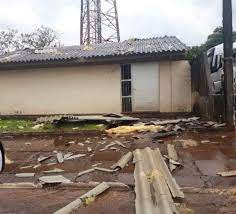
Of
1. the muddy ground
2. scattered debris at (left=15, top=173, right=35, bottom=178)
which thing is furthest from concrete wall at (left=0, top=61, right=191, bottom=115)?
scattered debris at (left=15, top=173, right=35, bottom=178)

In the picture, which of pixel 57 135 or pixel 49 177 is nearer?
pixel 49 177

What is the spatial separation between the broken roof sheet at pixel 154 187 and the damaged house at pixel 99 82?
29.8ft

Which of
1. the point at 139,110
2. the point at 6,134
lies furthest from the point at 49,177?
the point at 139,110

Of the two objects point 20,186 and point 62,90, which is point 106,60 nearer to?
point 62,90

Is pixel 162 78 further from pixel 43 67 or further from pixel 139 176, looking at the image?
pixel 139 176

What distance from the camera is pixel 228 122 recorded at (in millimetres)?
12609

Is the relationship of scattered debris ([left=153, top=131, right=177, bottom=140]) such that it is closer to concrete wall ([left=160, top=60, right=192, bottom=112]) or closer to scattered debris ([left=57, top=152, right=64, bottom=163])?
scattered debris ([left=57, top=152, right=64, bottom=163])

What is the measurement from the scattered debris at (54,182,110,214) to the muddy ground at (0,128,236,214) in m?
0.10

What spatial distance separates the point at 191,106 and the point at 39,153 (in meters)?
8.98

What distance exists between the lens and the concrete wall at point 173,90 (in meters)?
17.2

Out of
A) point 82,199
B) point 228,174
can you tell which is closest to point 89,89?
point 228,174

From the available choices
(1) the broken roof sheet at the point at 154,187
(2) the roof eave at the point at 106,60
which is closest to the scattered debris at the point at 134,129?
(1) the broken roof sheet at the point at 154,187

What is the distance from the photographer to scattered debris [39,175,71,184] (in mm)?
7025

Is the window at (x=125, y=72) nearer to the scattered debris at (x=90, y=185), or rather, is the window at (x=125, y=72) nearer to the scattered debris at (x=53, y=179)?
the scattered debris at (x=53, y=179)
